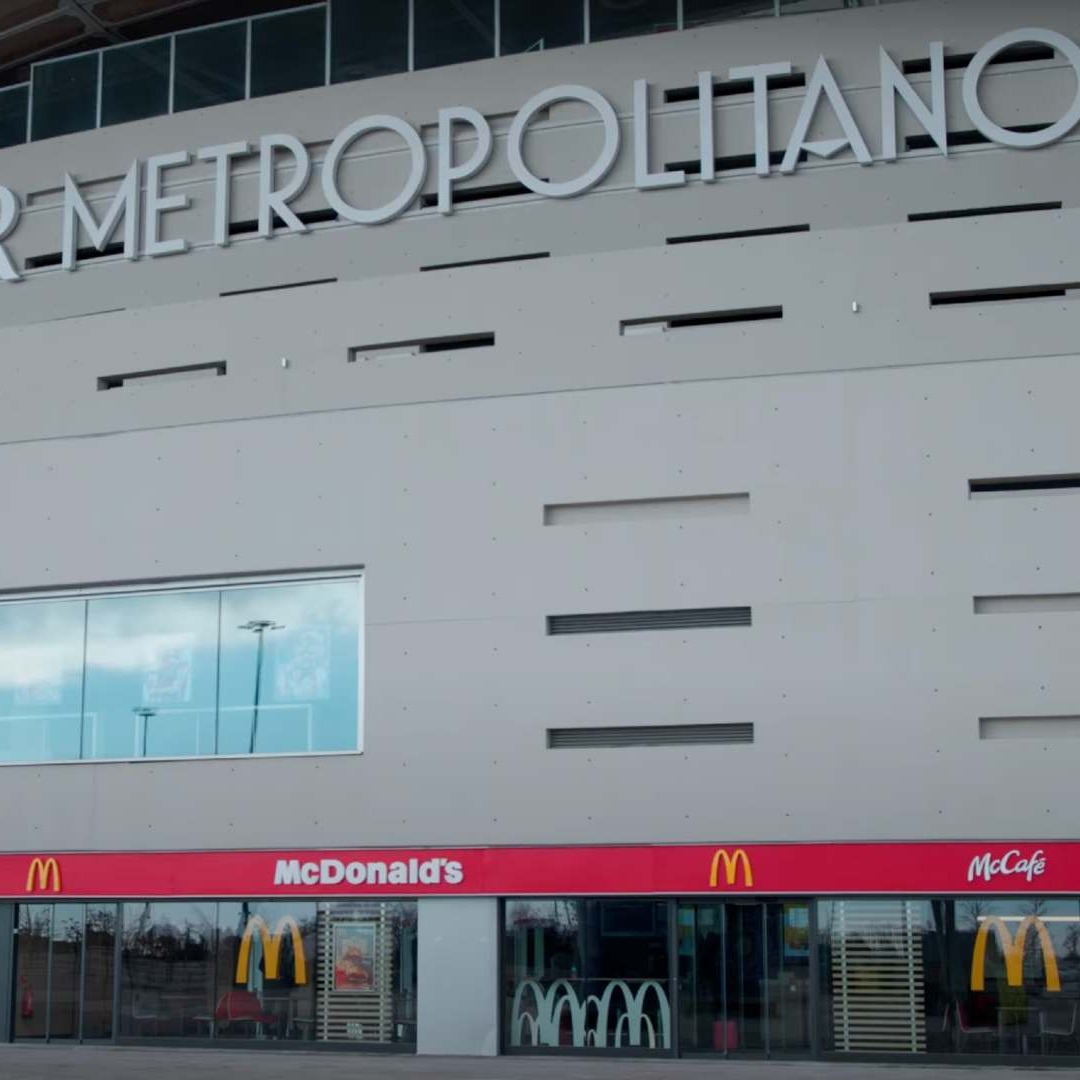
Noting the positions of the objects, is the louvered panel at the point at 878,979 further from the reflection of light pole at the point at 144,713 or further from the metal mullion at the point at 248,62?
the metal mullion at the point at 248,62

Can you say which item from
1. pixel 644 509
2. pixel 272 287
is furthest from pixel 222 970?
pixel 272 287

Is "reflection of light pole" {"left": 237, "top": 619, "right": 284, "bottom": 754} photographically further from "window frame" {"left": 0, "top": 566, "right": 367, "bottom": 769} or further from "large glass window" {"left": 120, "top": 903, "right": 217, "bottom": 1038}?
"large glass window" {"left": 120, "top": 903, "right": 217, "bottom": 1038}

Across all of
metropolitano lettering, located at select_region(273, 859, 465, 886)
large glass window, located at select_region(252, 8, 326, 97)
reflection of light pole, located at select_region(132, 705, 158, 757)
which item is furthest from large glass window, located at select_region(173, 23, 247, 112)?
metropolitano lettering, located at select_region(273, 859, 465, 886)

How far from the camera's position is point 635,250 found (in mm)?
24484

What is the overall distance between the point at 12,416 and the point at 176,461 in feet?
10.5

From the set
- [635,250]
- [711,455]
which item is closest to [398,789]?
[711,455]

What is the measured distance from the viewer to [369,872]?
23.6m

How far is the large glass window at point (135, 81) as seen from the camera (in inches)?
1139

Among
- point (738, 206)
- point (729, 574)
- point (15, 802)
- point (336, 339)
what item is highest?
point (738, 206)

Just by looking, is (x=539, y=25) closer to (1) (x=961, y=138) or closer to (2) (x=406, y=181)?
(2) (x=406, y=181)

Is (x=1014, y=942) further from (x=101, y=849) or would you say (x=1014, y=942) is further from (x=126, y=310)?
(x=126, y=310)

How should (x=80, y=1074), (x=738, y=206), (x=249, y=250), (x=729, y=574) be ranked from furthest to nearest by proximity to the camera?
(x=249, y=250)
(x=738, y=206)
(x=729, y=574)
(x=80, y=1074)

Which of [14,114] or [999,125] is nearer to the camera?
[999,125]

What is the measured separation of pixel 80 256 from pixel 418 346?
659 centimetres
